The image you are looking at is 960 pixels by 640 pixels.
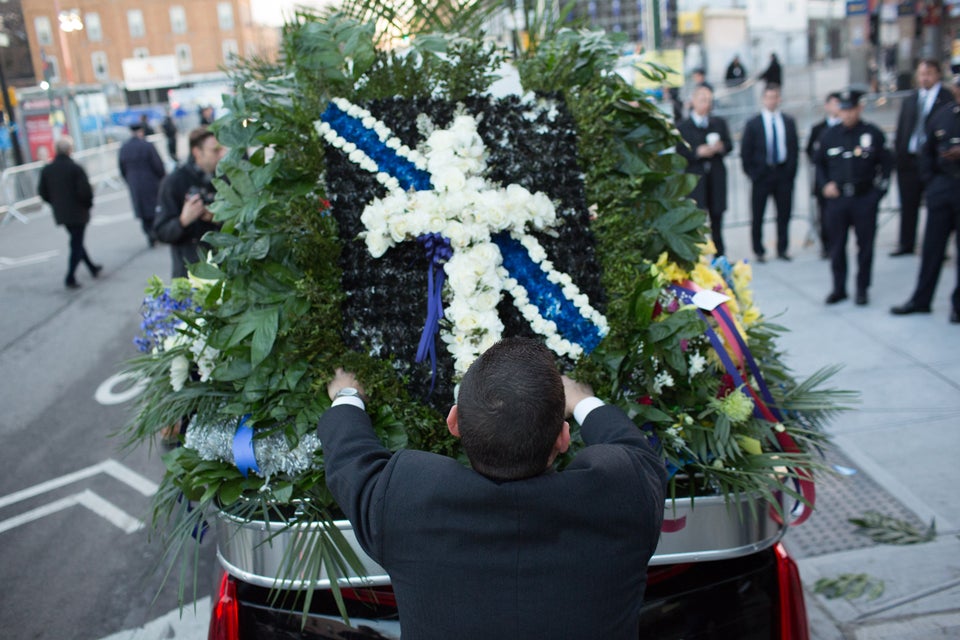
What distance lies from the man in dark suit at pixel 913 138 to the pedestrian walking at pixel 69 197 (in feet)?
32.9

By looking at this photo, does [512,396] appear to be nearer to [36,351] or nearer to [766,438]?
[766,438]

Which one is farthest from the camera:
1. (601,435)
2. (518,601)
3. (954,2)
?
(954,2)

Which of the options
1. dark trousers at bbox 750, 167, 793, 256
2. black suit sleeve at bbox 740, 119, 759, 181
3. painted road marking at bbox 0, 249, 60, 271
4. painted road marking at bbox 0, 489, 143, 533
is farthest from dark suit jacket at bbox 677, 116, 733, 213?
painted road marking at bbox 0, 249, 60, 271

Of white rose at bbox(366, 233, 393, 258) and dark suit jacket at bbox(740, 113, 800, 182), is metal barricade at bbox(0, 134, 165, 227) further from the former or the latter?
white rose at bbox(366, 233, 393, 258)

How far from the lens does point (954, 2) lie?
1844cm

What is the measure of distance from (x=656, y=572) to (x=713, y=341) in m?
0.76

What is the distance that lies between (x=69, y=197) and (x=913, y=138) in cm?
1026

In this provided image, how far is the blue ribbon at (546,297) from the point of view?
279 cm

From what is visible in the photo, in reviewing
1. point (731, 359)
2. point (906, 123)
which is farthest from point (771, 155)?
point (731, 359)

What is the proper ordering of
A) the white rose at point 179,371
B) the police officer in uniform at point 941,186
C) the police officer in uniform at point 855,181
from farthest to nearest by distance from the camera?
the police officer in uniform at point 855,181 → the police officer in uniform at point 941,186 → the white rose at point 179,371

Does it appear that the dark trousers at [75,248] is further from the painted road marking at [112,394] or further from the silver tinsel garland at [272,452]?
the silver tinsel garland at [272,452]

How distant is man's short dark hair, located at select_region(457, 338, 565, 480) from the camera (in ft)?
5.74

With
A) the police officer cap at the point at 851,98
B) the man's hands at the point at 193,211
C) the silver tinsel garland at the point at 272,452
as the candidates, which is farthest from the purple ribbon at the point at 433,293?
the police officer cap at the point at 851,98

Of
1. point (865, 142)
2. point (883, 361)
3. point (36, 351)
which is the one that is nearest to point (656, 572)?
point (883, 361)
